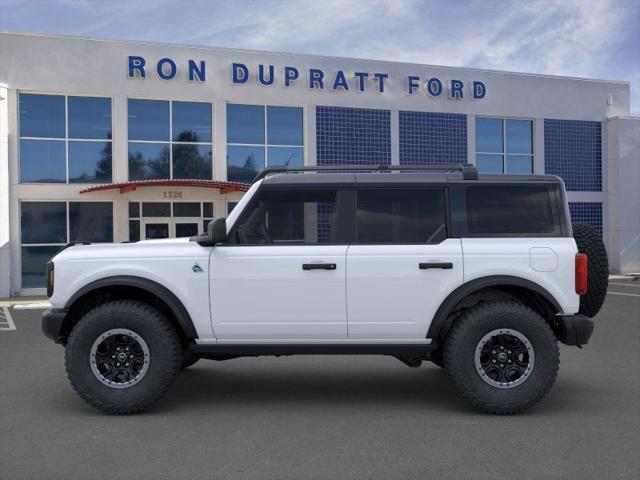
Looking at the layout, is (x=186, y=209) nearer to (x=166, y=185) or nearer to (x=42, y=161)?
(x=166, y=185)

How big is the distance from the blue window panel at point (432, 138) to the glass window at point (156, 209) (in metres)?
8.44

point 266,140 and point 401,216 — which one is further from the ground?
point 266,140

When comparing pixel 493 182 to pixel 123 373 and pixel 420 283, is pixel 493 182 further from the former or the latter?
pixel 123 373

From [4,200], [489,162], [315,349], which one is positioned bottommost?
[315,349]

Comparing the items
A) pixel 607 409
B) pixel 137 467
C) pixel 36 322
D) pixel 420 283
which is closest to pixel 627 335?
pixel 607 409

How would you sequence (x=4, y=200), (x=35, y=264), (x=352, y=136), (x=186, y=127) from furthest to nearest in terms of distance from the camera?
(x=352, y=136)
(x=186, y=127)
(x=35, y=264)
(x=4, y=200)

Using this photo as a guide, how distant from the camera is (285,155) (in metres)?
21.7

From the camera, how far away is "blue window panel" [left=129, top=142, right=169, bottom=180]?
20062mm

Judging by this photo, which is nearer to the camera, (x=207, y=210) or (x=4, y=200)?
(x=4, y=200)

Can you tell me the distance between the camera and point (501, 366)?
5.42 m

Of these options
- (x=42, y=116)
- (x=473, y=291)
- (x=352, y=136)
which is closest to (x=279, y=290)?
(x=473, y=291)

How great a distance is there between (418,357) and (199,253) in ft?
7.40

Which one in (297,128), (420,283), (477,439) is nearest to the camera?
(477,439)

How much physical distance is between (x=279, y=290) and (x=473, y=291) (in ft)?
5.48
